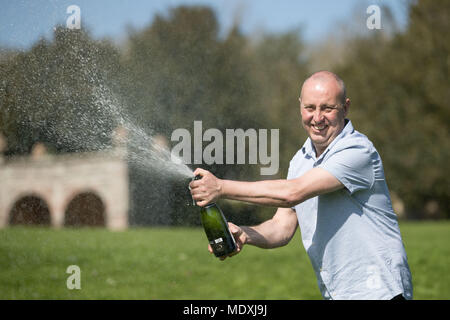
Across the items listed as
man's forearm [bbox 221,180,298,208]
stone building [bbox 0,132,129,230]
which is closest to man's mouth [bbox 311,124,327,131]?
man's forearm [bbox 221,180,298,208]

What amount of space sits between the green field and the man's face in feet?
15.7

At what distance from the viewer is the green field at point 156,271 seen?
809 centimetres

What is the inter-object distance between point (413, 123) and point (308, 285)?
22675 millimetres

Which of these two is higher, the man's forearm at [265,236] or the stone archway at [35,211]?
the stone archway at [35,211]

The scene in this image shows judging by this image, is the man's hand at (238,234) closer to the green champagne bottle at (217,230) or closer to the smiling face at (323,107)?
the green champagne bottle at (217,230)

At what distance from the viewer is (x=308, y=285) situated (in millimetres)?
8781

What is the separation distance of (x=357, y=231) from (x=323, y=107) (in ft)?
2.58

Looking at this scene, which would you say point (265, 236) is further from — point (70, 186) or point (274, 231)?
point (70, 186)

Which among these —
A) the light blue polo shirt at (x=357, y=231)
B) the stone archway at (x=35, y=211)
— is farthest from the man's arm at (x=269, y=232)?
the stone archway at (x=35, y=211)

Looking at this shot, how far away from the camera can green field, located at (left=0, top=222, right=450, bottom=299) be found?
8.09m

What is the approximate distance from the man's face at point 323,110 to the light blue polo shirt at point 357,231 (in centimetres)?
9

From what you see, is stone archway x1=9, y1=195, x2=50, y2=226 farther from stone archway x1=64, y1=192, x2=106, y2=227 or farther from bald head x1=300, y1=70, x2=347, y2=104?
bald head x1=300, y1=70, x2=347, y2=104
